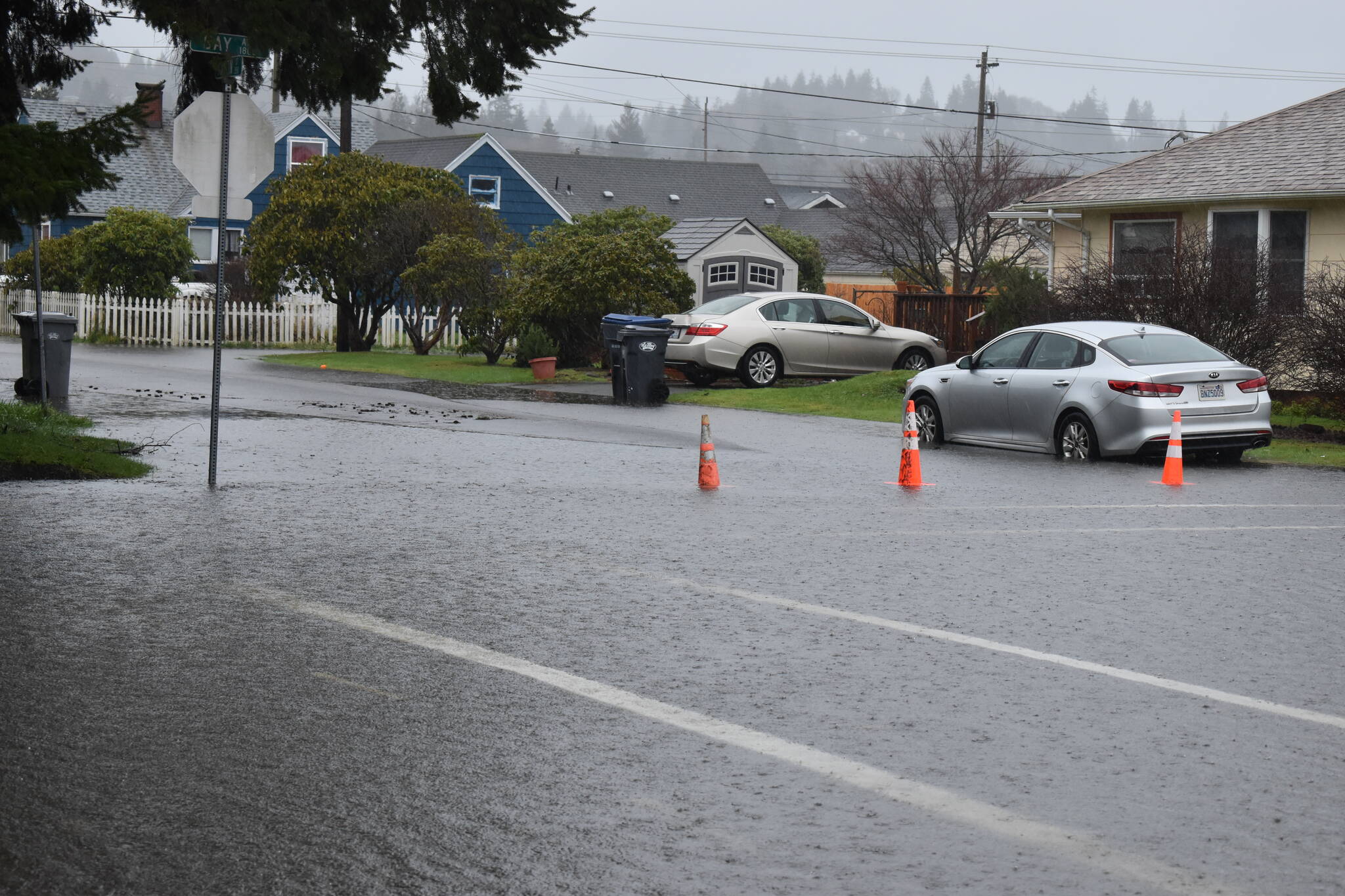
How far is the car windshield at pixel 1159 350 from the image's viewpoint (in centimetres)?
1703

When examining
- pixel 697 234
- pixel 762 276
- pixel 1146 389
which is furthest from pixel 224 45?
pixel 762 276

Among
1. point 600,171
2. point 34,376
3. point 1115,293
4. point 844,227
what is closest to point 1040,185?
point 844,227

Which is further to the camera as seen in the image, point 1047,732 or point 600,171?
point 600,171

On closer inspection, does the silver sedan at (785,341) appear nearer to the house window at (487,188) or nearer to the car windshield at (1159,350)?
the car windshield at (1159,350)

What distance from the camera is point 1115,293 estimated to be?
23156 mm

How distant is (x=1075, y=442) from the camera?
17141 mm

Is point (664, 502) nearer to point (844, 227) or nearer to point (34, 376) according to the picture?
point (34, 376)

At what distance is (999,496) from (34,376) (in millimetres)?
13390

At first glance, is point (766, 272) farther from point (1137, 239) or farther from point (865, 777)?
point (865, 777)

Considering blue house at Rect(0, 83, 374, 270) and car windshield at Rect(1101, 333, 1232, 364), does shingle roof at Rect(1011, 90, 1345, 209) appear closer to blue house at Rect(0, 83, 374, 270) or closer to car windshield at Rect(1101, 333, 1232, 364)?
car windshield at Rect(1101, 333, 1232, 364)

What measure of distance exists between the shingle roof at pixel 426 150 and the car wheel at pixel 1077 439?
3891 cm

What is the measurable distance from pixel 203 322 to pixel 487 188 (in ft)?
56.0

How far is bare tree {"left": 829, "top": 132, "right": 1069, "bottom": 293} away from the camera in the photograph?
184 ft

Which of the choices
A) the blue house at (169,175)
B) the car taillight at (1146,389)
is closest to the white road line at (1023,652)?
the car taillight at (1146,389)
